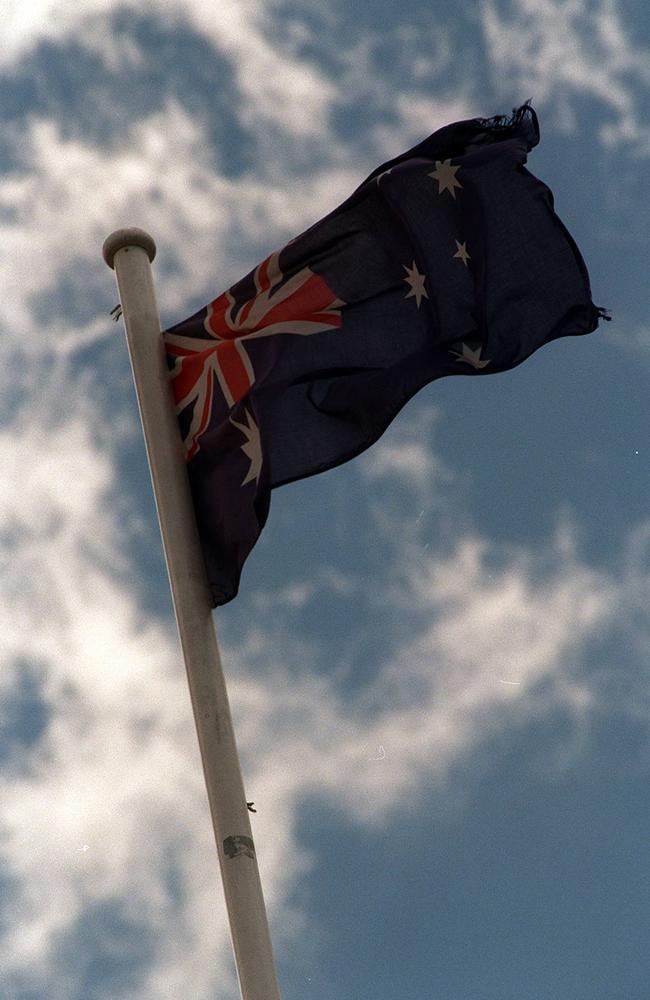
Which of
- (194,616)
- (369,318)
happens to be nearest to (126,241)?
(369,318)

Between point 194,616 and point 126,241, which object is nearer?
point 194,616

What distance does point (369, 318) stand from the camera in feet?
37.3

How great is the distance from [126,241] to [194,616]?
3486mm

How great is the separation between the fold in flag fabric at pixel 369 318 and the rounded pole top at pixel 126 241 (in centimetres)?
69

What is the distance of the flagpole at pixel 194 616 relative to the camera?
849 centimetres

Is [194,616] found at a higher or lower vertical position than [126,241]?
lower

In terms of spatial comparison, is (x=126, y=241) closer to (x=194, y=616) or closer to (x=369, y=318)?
(x=369, y=318)

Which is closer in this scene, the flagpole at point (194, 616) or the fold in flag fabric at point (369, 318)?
the flagpole at point (194, 616)

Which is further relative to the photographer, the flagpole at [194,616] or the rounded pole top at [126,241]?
the rounded pole top at [126,241]

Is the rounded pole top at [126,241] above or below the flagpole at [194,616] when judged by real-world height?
above

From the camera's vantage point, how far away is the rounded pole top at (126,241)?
37.8 feet

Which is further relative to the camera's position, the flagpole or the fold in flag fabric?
the fold in flag fabric

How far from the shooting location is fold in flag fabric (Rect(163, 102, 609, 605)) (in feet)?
34.4

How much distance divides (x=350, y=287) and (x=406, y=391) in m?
1.07
